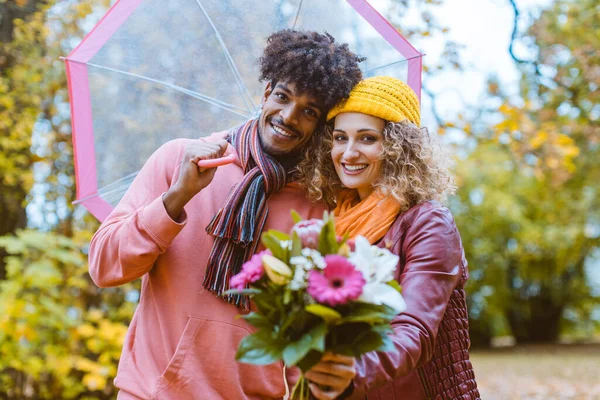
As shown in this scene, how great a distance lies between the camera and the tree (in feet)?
21.0

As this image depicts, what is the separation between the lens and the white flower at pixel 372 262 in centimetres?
145

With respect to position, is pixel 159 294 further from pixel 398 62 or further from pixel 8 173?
pixel 8 173

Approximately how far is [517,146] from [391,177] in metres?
4.62

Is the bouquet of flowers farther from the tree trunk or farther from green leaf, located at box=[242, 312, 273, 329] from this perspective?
the tree trunk

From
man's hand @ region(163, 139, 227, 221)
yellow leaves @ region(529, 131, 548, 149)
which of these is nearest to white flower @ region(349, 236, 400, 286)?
man's hand @ region(163, 139, 227, 221)

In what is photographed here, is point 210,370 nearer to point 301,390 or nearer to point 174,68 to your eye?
point 301,390

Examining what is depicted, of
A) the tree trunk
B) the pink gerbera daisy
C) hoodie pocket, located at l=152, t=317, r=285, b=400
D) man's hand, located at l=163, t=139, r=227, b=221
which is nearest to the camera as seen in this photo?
the pink gerbera daisy

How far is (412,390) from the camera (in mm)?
2088

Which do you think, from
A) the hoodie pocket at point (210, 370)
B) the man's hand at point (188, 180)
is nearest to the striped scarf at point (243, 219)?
the hoodie pocket at point (210, 370)

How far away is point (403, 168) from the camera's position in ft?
7.59

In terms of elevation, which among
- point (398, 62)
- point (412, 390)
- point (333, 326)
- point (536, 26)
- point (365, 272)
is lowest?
point (412, 390)

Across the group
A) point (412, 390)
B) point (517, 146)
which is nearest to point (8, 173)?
point (412, 390)

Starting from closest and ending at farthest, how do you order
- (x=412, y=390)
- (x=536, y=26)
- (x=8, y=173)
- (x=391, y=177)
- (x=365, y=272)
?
(x=365, y=272), (x=412, y=390), (x=391, y=177), (x=8, y=173), (x=536, y=26)

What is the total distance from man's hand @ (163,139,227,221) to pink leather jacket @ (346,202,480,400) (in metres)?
0.69
